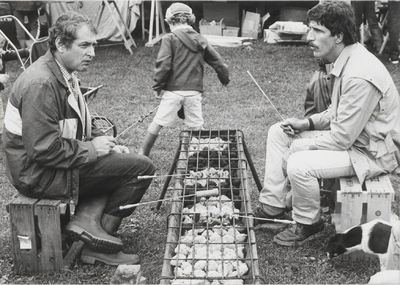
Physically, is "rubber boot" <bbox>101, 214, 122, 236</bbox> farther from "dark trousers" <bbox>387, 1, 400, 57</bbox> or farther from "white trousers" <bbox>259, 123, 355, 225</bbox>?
"dark trousers" <bbox>387, 1, 400, 57</bbox>

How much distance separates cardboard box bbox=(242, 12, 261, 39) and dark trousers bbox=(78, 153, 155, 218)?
331 inches

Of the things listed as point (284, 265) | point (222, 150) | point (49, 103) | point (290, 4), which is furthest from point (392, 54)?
point (49, 103)

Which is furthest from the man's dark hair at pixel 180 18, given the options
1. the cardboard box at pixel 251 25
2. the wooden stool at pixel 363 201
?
the cardboard box at pixel 251 25

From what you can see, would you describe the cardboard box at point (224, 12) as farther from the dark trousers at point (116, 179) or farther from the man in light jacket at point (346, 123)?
the dark trousers at point (116, 179)

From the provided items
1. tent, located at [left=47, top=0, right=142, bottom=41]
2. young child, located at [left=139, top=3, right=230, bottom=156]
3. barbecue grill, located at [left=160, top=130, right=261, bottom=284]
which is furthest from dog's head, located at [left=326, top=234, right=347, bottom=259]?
tent, located at [left=47, top=0, right=142, bottom=41]

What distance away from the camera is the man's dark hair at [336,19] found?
4.34 m

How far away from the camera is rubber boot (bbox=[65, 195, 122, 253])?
160 inches

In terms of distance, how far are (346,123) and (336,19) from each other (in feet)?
2.38

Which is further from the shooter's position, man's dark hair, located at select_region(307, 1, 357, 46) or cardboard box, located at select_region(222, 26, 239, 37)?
cardboard box, located at select_region(222, 26, 239, 37)

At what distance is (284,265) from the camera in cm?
434

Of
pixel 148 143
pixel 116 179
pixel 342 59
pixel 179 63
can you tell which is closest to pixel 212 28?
pixel 179 63

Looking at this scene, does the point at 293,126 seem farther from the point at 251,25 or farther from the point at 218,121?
the point at 251,25

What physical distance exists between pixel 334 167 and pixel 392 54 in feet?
22.7

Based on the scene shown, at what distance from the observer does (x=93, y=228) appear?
4.17 m
